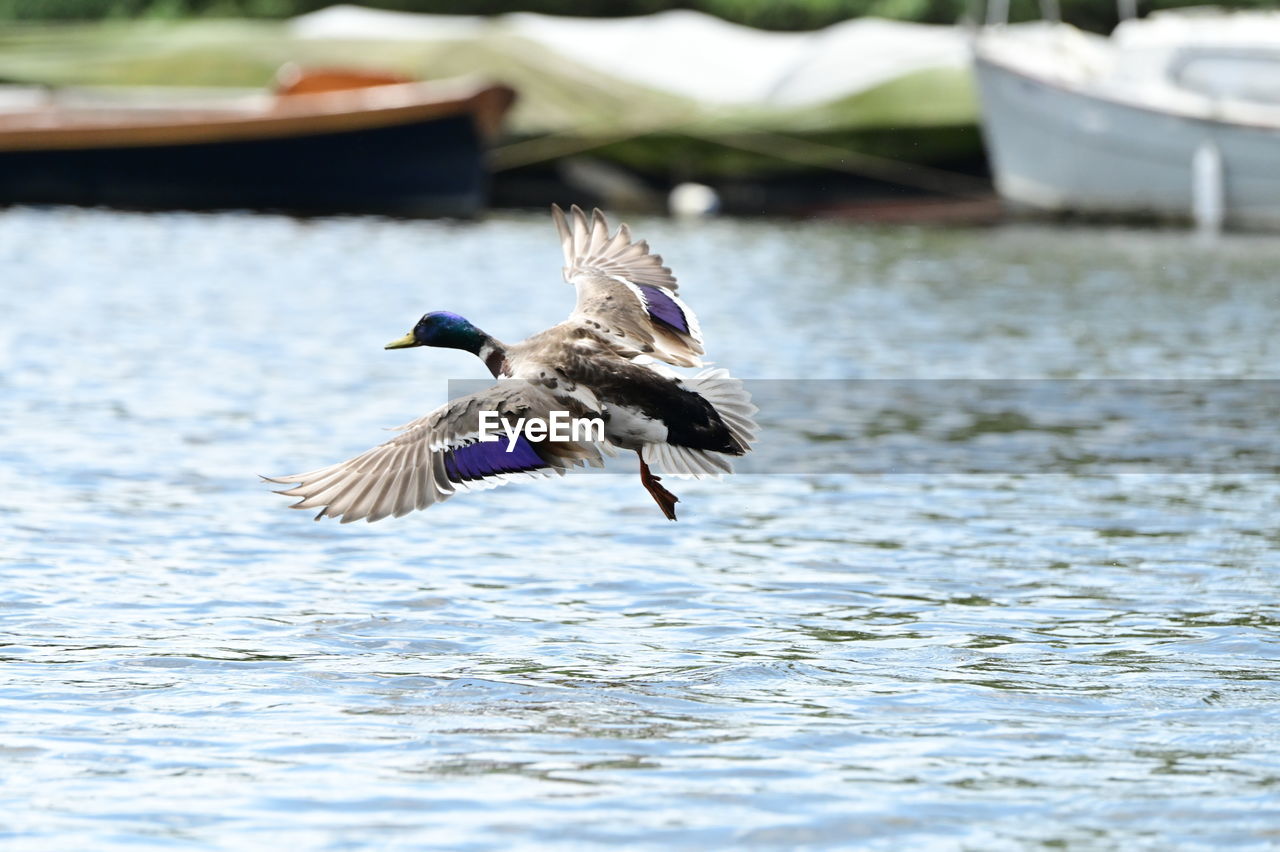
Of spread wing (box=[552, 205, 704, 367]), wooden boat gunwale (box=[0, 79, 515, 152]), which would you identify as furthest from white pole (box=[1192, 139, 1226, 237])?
spread wing (box=[552, 205, 704, 367])

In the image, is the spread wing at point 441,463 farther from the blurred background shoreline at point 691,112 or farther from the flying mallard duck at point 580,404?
the blurred background shoreline at point 691,112

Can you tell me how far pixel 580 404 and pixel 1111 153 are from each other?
31937mm

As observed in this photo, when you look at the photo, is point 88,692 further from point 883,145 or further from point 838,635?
point 883,145

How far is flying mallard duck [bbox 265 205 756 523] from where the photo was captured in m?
8.20

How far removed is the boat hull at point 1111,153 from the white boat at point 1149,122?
18 millimetres

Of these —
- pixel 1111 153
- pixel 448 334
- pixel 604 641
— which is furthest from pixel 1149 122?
pixel 604 641

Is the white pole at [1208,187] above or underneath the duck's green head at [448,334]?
underneath

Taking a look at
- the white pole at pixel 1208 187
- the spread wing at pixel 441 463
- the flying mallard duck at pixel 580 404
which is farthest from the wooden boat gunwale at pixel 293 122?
the spread wing at pixel 441 463

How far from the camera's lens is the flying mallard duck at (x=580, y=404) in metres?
8.20

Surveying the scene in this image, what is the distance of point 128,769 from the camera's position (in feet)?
22.1

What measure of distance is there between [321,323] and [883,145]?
20880mm

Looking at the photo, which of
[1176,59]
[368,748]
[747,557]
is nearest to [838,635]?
[747,557]

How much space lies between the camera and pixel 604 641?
874 centimetres

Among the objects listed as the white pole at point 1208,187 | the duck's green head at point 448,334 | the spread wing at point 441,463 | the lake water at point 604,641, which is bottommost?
the white pole at point 1208,187
